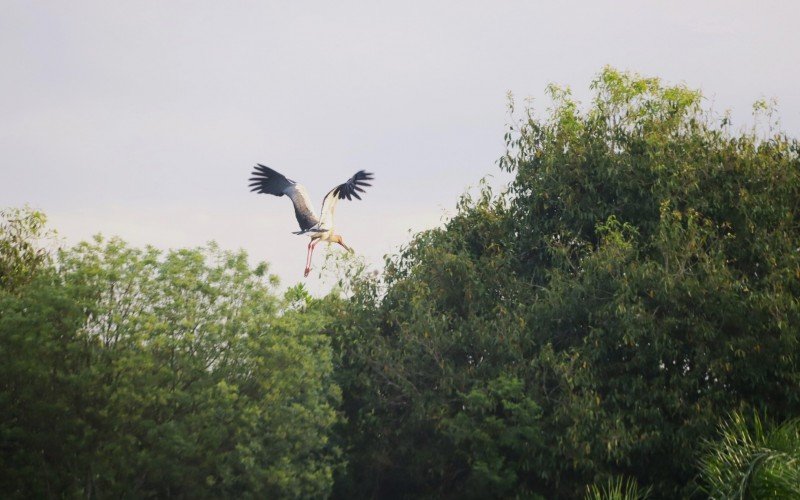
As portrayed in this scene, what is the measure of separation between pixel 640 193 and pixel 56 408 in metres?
10.8

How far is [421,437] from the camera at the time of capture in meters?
21.4

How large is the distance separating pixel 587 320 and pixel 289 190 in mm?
6147

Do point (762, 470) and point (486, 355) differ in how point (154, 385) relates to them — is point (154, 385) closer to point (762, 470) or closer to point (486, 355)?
point (486, 355)

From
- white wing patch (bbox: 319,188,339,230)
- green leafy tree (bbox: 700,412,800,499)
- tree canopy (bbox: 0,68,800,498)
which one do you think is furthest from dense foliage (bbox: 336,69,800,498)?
green leafy tree (bbox: 700,412,800,499)

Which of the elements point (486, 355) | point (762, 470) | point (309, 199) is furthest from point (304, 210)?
point (762, 470)

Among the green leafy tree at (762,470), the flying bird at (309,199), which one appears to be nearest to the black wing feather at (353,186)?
the flying bird at (309,199)

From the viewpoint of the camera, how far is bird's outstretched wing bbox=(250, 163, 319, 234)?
21.3m

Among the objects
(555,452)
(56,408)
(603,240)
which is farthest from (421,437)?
(56,408)

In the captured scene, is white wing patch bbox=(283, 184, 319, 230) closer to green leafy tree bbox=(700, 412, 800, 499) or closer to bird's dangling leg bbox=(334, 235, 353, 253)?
bird's dangling leg bbox=(334, 235, 353, 253)

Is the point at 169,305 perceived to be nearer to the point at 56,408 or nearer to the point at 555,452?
the point at 56,408

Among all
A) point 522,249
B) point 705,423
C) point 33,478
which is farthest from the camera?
point 522,249

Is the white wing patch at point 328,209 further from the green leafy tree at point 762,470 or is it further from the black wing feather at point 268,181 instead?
the green leafy tree at point 762,470

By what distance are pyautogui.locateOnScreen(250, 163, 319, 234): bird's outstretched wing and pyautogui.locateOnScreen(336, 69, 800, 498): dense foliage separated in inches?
92.3

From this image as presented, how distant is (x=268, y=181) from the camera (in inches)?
867
